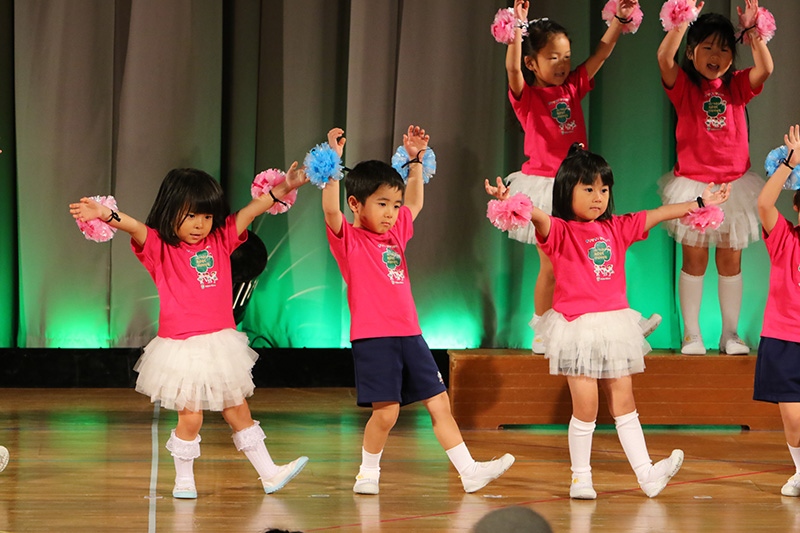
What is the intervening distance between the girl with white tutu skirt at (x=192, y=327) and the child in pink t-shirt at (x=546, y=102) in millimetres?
1258

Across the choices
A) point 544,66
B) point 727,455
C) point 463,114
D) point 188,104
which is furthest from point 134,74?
point 727,455

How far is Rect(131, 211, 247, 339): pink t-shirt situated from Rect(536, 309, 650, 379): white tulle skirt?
3.53ft

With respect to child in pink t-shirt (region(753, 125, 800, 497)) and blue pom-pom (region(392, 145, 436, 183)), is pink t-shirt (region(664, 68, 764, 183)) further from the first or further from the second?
blue pom-pom (region(392, 145, 436, 183))

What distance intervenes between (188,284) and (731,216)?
224 centimetres

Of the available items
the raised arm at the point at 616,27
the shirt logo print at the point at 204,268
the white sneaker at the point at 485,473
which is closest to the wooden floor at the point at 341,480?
the white sneaker at the point at 485,473

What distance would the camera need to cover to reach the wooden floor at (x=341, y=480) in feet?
10.7

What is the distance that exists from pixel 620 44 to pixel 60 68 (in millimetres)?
2761

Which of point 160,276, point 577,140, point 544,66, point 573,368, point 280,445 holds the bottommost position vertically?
point 280,445

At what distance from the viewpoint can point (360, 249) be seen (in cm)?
365

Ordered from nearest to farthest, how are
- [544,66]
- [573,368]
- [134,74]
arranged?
[573,368], [544,66], [134,74]

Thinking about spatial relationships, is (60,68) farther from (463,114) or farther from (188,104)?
(463,114)

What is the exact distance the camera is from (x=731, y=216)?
452 cm

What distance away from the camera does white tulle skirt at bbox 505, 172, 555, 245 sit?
14.7ft

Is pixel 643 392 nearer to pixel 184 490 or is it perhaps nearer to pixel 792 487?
pixel 792 487
